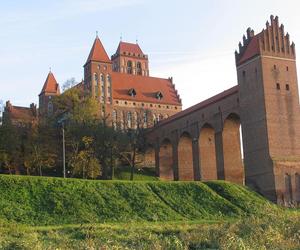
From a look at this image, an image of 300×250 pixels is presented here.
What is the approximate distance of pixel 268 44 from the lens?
47719mm

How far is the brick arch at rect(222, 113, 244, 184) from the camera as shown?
49031 millimetres

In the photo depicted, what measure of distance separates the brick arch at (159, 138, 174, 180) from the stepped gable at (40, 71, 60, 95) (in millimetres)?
17202

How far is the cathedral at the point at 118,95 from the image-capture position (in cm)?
6675

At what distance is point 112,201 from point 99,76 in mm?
39304

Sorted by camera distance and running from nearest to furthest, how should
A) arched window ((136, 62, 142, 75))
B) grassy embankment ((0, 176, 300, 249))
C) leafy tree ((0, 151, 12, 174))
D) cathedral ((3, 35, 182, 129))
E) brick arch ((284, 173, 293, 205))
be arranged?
1. grassy embankment ((0, 176, 300, 249))
2. brick arch ((284, 173, 293, 205))
3. leafy tree ((0, 151, 12, 174))
4. cathedral ((3, 35, 182, 129))
5. arched window ((136, 62, 142, 75))

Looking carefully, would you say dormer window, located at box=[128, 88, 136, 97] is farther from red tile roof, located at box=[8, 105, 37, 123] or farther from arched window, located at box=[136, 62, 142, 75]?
arched window, located at box=[136, 62, 142, 75]

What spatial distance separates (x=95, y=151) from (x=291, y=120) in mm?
16991

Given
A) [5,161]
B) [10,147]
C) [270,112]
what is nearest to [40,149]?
[10,147]

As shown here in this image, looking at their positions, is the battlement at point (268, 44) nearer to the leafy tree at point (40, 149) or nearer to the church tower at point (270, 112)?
the church tower at point (270, 112)

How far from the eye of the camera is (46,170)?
5181cm

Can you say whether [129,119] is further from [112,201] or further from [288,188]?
[112,201]

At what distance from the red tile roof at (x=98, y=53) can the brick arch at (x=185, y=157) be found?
16.6 metres

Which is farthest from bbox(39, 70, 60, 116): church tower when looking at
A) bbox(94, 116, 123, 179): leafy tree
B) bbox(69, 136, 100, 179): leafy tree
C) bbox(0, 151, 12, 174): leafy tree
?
bbox(69, 136, 100, 179): leafy tree

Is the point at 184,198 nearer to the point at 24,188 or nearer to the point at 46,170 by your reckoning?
the point at 24,188
